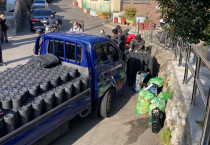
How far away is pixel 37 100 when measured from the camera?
4.34 metres

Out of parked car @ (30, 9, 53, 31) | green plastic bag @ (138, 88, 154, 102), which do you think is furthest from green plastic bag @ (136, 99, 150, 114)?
parked car @ (30, 9, 53, 31)

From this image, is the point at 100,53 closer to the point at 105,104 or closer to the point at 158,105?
the point at 105,104

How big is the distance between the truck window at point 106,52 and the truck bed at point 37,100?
0.75 m

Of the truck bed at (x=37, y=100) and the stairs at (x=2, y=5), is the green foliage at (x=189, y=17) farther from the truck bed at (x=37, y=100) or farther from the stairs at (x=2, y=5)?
the stairs at (x=2, y=5)

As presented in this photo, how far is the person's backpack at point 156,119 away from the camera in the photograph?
5664 millimetres

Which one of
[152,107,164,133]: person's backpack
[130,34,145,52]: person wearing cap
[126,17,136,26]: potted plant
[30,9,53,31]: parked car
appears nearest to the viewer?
[152,107,164,133]: person's backpack

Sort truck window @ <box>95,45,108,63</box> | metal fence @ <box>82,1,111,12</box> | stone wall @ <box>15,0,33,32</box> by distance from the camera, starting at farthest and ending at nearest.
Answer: metal fence @ <box>82,1,111,12</box>, stone wall @ <box>15,0,33,32</box>, truck window @ <box>95,45,108,63</box>

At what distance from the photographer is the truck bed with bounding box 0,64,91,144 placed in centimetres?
395

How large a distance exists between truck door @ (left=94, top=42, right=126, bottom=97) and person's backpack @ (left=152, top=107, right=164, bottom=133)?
4.54ft

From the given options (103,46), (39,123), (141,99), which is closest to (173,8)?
(103,46)

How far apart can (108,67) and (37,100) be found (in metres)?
2.42

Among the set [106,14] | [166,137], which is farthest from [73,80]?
[106,14]

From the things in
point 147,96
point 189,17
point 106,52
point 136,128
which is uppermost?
point 189,17

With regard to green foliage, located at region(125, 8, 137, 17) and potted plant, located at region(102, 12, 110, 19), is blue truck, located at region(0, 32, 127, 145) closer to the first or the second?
green foliage, located at region(125, 8, 137, 17)
